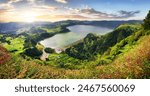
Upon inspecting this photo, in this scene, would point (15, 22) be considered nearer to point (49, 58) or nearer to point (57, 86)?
point (49, 58)

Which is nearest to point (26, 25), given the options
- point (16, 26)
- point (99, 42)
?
point (16, 26)

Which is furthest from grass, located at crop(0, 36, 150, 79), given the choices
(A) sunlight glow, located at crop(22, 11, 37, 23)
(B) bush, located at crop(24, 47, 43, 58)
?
(A) sunlight glow, located at crop(22, 11, 37, 23)

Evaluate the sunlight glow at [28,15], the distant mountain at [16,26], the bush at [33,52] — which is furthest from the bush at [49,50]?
the sunlight glow at [28,15]

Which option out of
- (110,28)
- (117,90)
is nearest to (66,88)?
(117,90)

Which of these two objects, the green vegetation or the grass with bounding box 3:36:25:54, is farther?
the grass with bounding box 3:36:25:54

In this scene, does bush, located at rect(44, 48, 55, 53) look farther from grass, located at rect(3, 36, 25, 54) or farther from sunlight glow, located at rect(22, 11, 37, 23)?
sunlight glow, located at rect(22, 11, 37, 23)

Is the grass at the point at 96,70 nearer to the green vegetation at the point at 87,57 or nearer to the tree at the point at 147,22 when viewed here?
the green vegetation at the point at 87,57
